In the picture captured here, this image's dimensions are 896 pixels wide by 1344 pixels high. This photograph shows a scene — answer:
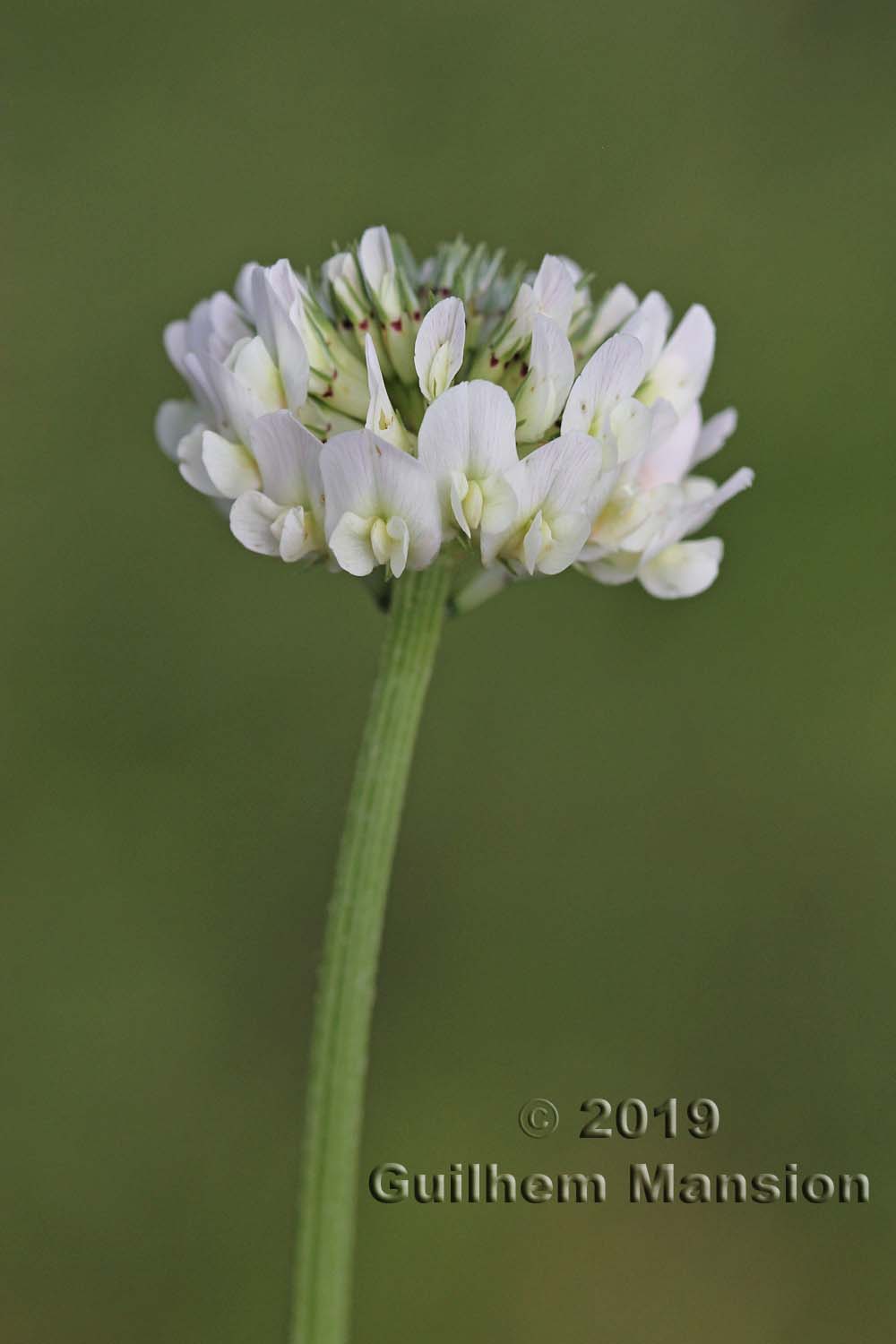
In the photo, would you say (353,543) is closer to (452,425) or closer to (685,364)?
(452,425)

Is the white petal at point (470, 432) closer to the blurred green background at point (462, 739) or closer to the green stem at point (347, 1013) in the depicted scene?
the green stem at point (347, 1013)

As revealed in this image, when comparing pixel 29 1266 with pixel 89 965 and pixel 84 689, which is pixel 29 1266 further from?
pixel 84 689

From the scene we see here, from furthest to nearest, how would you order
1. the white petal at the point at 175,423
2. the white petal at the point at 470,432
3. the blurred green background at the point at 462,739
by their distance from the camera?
1. the blurred green background at the point at 462,739
2. the white petal at the point at 175,423
3. the white petal at the point at 470,432

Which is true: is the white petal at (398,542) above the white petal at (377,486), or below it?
below

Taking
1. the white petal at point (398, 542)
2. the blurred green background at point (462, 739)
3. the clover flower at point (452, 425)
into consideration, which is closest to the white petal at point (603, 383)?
the clover flower at point (452, 425)

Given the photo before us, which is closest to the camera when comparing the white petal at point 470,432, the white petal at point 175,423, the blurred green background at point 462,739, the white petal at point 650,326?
the white petal at point 470,432

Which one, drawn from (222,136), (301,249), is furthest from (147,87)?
(301,249)

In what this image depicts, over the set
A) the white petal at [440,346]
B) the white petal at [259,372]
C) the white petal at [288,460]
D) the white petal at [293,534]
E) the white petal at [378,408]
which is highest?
the white petal at [259,372]

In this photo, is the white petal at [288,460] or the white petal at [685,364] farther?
the white petal at [685,364]
